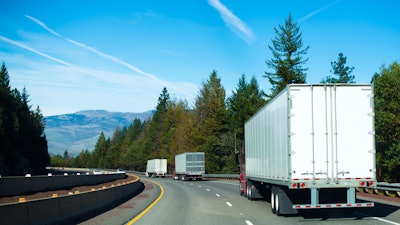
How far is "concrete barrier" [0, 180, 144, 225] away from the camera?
9.80m

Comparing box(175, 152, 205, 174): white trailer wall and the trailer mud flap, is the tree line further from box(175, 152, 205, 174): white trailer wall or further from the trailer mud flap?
the trailer mud flap

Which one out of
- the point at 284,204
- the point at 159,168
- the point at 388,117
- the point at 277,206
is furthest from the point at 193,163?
the point at 284,204

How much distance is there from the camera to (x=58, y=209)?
12727mm

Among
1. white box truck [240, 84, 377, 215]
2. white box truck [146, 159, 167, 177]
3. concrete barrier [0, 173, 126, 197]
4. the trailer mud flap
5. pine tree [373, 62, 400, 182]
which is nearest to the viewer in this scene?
white box truck [240, 84, 377, 215]

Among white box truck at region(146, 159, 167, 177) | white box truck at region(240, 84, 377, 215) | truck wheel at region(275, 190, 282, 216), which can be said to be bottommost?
white box truck at region(146, 159, 167, 177)

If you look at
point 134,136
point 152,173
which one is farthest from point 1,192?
point 134,136

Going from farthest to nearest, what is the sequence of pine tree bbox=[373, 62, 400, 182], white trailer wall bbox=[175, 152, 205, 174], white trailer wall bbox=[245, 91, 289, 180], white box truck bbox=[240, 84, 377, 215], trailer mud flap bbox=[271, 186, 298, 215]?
1. white trailer wall bbox=[175, 152, 205, 174]
2. pine tree bbox=[373, 62, 400, 182]
3. trailer mud flap bbox=[271, 186, 298, 215]
4. white trailer wall bbox=[245, 91, 289, 180]
5. white box truck bbox=[240, 84, 377, 215]

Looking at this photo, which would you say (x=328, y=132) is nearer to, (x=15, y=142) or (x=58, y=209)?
(x=58, y=209)

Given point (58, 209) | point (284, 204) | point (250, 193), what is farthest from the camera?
point (250, 193)

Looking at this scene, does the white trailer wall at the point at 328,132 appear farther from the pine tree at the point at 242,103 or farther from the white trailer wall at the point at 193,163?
the pine tree at the point at 242,103

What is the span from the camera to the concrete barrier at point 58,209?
9.80 meters

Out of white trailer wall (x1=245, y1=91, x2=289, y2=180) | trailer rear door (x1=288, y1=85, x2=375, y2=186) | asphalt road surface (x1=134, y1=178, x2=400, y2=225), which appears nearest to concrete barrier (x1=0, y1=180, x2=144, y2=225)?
asphalt road surface (x1=134, y1=178, x2=400, y2=225)

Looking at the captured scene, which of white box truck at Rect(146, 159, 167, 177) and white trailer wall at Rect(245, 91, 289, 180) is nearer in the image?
white trailer wall at Rect(245, 91, 289, 180)

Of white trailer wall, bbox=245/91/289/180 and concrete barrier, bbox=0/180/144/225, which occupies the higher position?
white trailer wall, bbox=245/91/289/180
